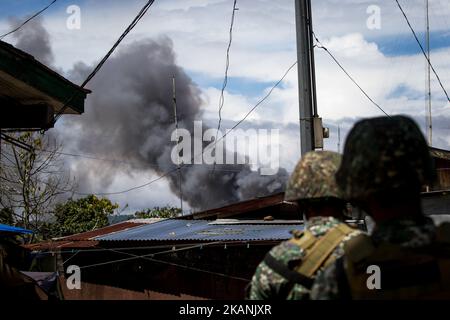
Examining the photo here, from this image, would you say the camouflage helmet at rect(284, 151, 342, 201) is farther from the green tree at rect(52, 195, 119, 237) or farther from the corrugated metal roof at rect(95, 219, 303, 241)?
the green tree at rect(52, 195, 119, 237)

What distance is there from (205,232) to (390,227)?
7368 mm

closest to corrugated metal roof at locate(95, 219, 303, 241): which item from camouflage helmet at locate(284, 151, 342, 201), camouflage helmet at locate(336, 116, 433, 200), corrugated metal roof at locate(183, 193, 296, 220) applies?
corrugated metal roof at locate(183, 193, 296, 220)

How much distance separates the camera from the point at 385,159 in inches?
84.0

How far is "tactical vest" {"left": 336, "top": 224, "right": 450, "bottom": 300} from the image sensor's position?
2.00m

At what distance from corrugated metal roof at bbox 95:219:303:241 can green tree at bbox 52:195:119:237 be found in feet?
41.1

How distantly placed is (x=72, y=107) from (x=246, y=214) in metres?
4.19

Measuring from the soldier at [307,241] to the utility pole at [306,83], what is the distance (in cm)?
524

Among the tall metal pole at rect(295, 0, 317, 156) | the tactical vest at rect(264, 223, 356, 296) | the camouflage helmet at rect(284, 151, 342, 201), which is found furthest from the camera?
the tall metal pole at rect(295, 0, 317, 156)

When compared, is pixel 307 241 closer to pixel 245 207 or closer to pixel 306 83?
pixel 306 83

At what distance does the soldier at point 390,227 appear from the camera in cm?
201

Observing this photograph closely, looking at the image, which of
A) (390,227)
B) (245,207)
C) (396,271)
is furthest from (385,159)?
(245,207)
